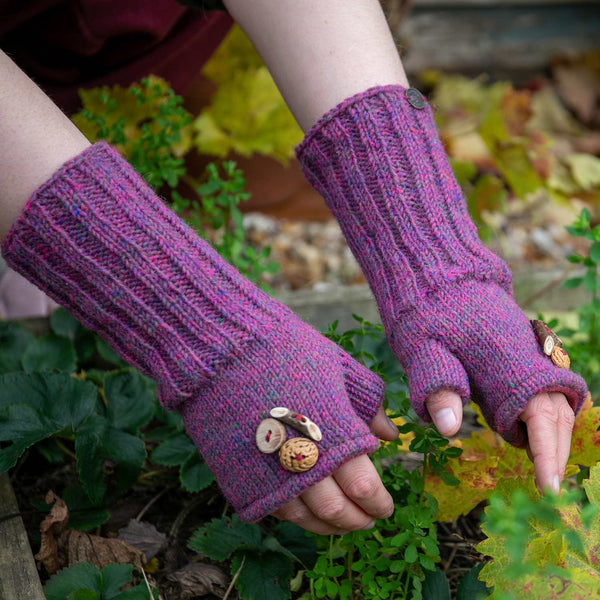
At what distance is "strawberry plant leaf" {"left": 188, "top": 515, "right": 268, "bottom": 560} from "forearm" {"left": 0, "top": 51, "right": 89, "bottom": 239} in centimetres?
52

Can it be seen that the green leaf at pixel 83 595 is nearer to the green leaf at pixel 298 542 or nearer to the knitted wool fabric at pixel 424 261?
the green leaf at pixel 298 542

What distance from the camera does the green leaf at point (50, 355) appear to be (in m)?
1.35

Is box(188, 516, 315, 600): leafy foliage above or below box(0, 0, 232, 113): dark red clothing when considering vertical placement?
below

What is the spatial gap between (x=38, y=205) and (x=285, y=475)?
1.53 feet

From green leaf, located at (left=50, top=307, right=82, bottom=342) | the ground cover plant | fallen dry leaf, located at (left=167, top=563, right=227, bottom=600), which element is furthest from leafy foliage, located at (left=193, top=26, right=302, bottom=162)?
fallen dry leaf, located at (left=167, top=563, right=227, bottom=600)

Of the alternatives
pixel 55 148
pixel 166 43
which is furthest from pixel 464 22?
pixel 55 148

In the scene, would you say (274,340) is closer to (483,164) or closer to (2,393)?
(2,393)

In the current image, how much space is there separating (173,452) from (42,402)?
0.23m

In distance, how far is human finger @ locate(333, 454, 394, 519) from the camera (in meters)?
0.86

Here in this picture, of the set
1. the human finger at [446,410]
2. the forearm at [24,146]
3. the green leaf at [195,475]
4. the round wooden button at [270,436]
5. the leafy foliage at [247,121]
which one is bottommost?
the leafy foliage at [247,121]

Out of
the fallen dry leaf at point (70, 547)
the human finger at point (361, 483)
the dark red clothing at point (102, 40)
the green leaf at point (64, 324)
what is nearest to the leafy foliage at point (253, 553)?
the fallen dry leaf at point (70, 547)

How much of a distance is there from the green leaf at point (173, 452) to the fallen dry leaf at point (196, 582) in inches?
6.7

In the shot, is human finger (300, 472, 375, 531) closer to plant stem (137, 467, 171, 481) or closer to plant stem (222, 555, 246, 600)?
plant stem (222, 555, 246, 600)

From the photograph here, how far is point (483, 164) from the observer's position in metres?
2.74
